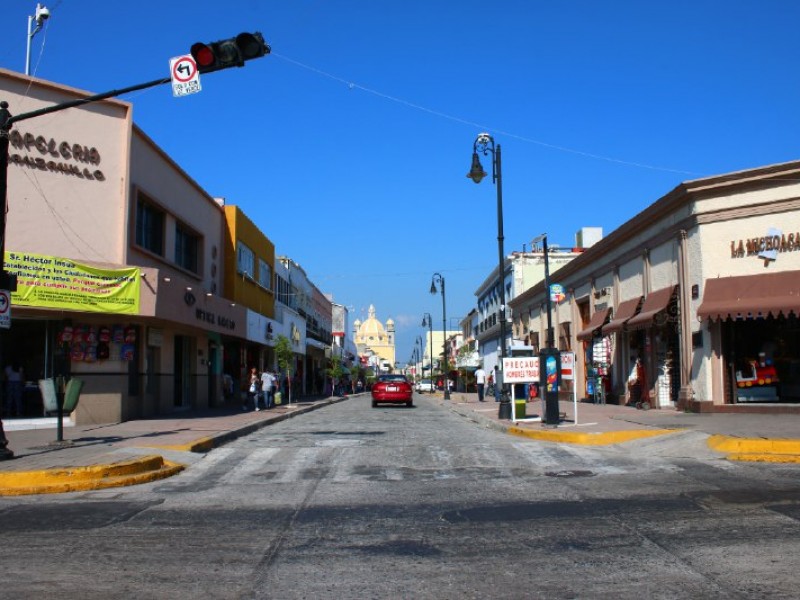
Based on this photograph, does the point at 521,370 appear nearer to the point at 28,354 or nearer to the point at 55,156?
the point at 28,354

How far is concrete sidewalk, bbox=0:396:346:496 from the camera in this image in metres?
10.3

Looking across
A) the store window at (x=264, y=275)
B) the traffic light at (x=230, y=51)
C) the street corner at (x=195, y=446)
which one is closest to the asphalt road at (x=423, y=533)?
the street corner at (x=195, y=446)

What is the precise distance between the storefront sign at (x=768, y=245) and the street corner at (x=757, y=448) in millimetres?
8170

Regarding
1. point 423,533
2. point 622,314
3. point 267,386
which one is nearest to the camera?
point 423,533

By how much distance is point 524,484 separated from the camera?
32.8 ft

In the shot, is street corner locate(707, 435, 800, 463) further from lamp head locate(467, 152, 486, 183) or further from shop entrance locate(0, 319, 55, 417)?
shop entrance locate(0, 319, 55, 417)

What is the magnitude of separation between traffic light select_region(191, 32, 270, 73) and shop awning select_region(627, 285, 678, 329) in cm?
1578

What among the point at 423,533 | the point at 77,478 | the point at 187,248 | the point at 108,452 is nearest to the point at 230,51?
the point at 77,478

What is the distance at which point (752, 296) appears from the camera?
19281mm

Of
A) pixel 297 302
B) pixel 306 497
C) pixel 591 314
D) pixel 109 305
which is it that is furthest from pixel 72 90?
pixel 297 302

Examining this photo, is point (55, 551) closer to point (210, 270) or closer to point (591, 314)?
point (210, 270)

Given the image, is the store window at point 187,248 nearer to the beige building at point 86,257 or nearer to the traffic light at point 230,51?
the beige building at point 86,257

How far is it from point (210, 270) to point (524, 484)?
2258 centimetres

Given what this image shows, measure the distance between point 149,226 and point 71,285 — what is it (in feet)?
18.9
